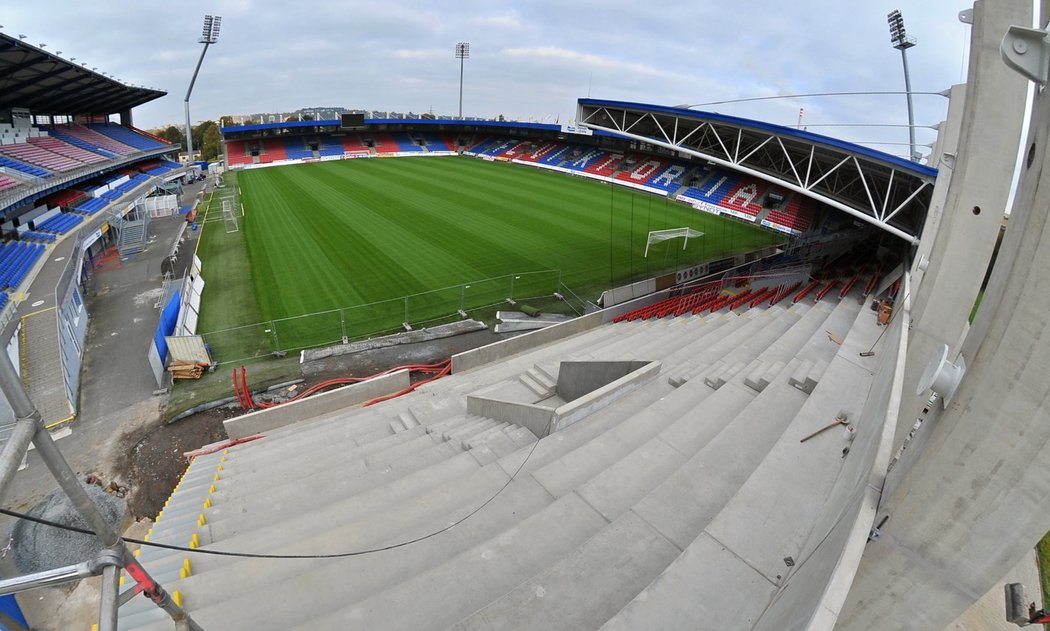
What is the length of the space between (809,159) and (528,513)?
20017mm

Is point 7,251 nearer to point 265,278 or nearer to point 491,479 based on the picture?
point 265,278

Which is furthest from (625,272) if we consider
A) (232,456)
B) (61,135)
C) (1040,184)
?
(61,135)

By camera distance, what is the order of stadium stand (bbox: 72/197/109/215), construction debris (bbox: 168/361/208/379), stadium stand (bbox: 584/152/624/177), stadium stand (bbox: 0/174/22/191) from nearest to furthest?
construction debris (bbox: 168/361/208/379), stadium stand (bbox: 0/174/22/191), stadium stand (bbox: 72/197/109/215), stadium stand (bbox: 584/152/624/177)

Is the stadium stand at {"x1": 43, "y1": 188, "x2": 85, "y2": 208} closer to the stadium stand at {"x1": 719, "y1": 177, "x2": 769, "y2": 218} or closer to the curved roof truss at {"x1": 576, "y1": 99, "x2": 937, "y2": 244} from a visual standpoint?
the curved roof truss at {"x1": 576, "y1": 99, "x2": 937, "y2": 244}

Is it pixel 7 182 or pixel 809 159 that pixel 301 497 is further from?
pixel 7 182

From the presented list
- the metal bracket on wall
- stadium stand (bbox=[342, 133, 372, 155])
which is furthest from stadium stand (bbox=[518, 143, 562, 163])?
the metal bracket on wall

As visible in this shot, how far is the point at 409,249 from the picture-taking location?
848 inches

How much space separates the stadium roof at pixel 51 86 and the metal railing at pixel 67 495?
99.4 feet

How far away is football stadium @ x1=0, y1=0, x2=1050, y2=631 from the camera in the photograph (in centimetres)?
302

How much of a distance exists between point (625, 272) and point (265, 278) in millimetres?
→ 14451

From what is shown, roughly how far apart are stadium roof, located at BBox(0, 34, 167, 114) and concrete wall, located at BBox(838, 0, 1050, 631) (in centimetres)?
3382

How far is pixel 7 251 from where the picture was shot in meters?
18.3

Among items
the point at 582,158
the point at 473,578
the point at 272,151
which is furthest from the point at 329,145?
the point at 473,578

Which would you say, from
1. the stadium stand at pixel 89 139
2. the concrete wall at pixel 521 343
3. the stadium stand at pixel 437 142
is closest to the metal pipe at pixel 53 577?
the concrete wall at pixel 521 343
